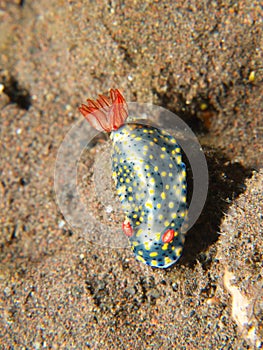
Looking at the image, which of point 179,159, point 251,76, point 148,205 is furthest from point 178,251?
point 251,76

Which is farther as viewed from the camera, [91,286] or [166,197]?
[91,286]

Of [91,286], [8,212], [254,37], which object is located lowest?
[91,286]

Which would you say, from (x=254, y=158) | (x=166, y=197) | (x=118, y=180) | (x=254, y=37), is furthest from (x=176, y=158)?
(x=254, y=37)

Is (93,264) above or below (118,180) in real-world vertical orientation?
below

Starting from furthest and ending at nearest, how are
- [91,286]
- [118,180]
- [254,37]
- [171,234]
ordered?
[254,37] < [91,286] < [118,180] < [171,234]

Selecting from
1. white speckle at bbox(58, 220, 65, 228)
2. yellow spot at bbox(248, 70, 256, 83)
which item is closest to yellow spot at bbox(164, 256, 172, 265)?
white speckle at bbox(58, 220, 65, 228)

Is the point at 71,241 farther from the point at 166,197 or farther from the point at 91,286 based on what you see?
the point at 166,197

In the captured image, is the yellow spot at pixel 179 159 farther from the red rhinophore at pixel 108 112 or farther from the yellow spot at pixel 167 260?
the yellow spot at pixel 167 260

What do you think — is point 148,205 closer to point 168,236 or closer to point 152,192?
point 152,192
